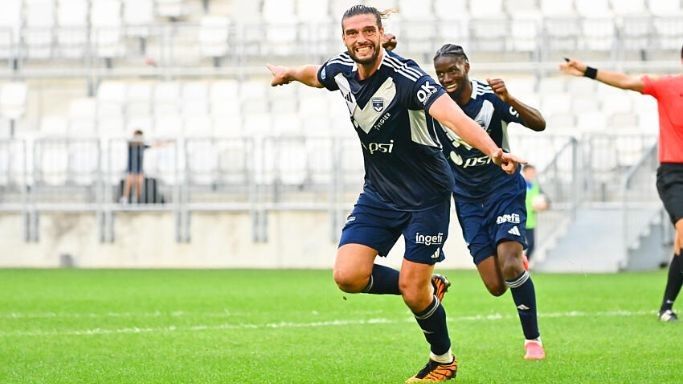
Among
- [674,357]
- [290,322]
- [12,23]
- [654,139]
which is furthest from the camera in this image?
[12,23]

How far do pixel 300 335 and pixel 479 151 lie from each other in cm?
251

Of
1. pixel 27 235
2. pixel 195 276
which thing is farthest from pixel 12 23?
pixel 195 276

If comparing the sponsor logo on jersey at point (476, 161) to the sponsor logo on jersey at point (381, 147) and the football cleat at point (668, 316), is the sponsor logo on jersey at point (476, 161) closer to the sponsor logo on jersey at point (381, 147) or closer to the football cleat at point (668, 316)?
the sponsor logo on jersey at point (381, 147)

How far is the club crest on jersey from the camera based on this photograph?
7.89 metres

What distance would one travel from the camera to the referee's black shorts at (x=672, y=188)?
1109 cm

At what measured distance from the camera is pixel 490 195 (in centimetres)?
998

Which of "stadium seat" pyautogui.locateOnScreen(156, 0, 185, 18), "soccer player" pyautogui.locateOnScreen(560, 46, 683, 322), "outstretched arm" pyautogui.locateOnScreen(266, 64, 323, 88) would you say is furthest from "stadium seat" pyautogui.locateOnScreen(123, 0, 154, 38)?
"outstretched arm" pyautogui.locateOnScreen(266, 64, 323, 88)

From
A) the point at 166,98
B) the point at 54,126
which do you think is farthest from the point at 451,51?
the point at 54,126

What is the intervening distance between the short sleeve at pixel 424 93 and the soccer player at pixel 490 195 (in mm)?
1590

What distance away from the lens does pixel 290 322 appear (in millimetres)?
12766

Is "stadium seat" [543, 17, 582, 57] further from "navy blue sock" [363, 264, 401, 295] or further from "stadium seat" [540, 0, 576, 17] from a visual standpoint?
"navy blue sock" [363, 264, 401, 295]

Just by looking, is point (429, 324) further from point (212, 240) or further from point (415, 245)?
point (212, 240)

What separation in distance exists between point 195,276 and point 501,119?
12.6 metres

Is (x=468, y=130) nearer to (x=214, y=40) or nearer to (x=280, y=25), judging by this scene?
(x=280, y=25)
